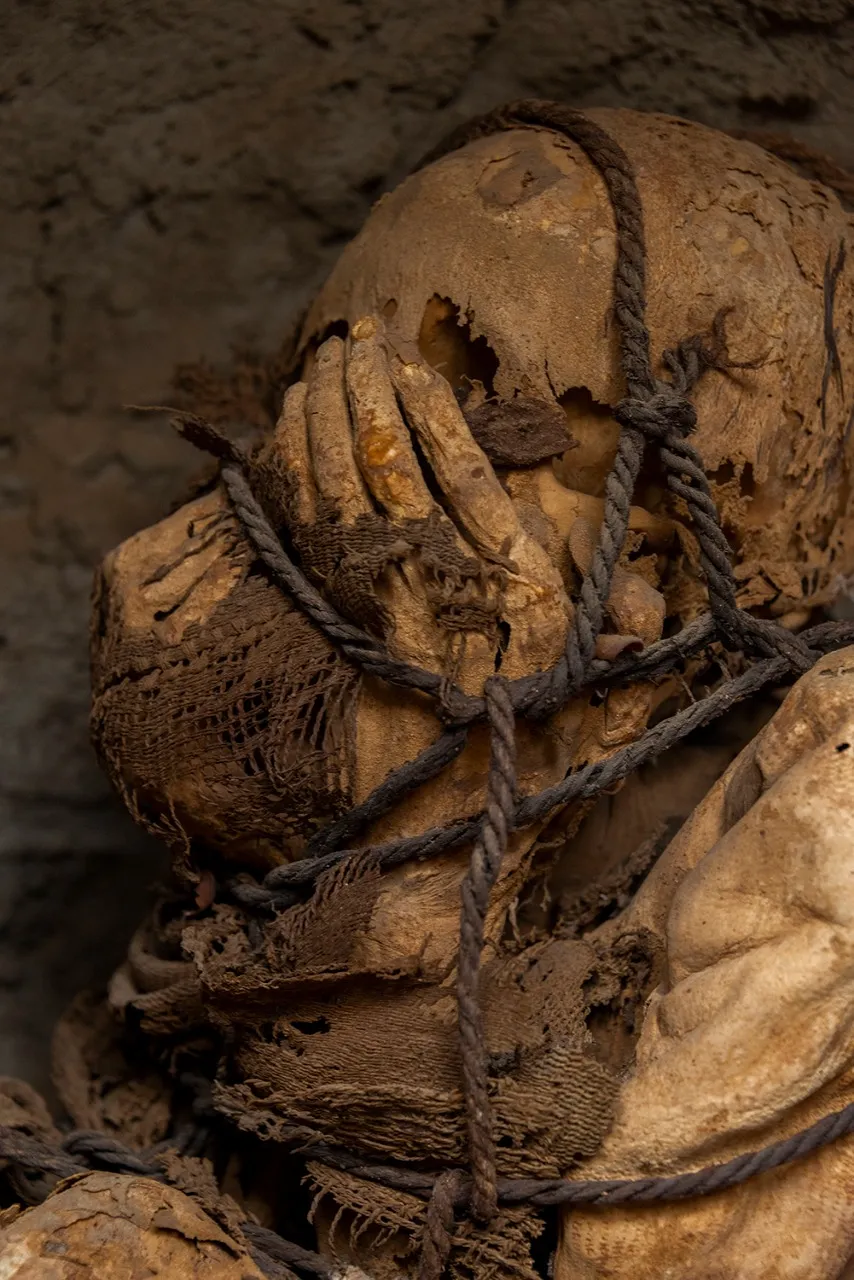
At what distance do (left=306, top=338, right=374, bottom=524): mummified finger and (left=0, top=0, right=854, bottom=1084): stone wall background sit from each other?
60cm

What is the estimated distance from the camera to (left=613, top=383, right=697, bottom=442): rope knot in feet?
3.91

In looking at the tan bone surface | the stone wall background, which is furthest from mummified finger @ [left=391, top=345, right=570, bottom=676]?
the stone wall background

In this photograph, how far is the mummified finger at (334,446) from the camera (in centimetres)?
118

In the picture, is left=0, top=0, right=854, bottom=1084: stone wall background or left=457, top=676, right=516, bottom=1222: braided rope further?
left=0, top=0, right=854, bottom=1084: stone wall background

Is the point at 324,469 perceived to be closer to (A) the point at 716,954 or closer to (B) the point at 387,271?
(B) the point at 387,271

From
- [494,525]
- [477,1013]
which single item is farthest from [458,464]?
[477,1013]

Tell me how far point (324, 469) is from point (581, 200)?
35 centimetres

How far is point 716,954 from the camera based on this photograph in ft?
3.53

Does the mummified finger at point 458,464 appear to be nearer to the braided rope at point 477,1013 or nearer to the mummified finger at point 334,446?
the mummified finger at point 334,446

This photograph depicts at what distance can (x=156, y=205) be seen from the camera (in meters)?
1.73

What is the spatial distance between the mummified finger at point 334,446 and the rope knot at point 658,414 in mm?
235

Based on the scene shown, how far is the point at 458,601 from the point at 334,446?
0.58ft

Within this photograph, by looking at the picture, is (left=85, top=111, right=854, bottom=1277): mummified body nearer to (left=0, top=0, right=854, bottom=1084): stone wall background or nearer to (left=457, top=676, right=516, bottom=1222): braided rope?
(left=457, top=676, right=516, bottom=1222): braided rope

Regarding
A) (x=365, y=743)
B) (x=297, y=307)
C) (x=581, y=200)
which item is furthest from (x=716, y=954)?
(x=297, y=307)
